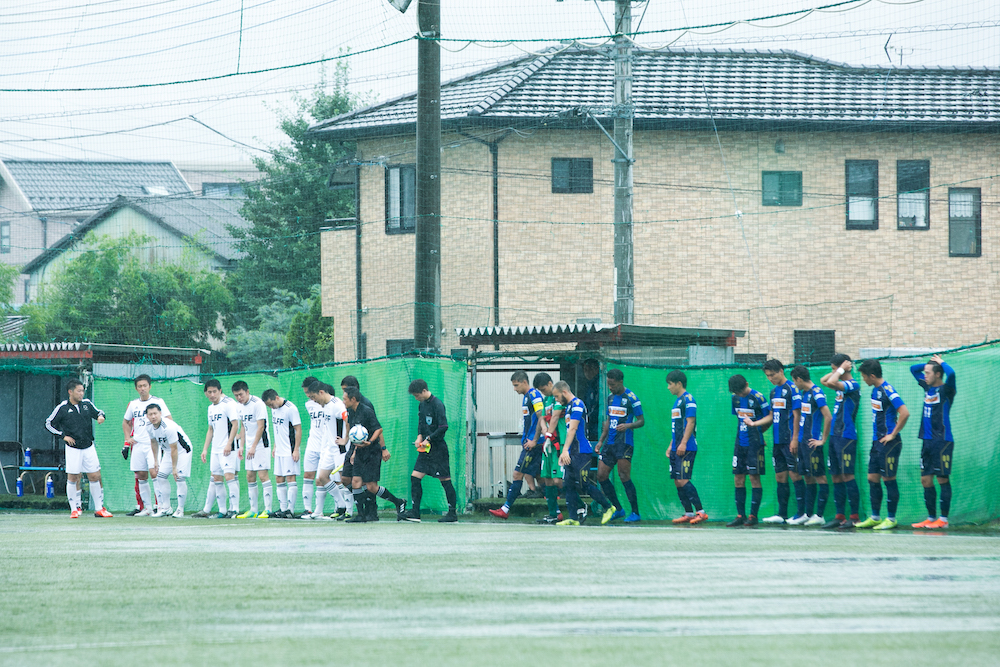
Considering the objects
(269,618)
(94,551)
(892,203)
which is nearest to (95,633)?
(269,618)

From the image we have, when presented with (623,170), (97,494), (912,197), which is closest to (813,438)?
(623,170)

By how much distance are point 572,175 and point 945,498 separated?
15.2 meters

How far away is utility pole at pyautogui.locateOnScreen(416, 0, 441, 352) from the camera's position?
16.0 m

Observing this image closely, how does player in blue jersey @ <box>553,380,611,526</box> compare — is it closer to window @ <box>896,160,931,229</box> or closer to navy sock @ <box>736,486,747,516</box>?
navy sock @ <box>736,486,747,516</box>

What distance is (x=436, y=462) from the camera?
45.5 feet

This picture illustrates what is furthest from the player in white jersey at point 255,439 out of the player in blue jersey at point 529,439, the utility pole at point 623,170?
the utility pole at point 623,170

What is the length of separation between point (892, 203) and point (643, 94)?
19.9 ft

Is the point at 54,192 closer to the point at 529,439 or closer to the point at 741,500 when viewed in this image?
the point at 529,439

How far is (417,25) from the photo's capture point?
16422 millimetres

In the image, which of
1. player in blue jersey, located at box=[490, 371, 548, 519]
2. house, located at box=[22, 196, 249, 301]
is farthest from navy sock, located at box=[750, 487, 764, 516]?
house, located at box=[22, 196, 249, 301]

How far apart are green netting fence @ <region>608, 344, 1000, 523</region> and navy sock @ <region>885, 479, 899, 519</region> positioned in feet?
1.95

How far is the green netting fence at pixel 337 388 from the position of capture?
49.5ft

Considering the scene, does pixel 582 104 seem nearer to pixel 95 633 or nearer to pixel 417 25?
pixel 417 25

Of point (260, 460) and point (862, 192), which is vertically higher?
point (862, 192)
